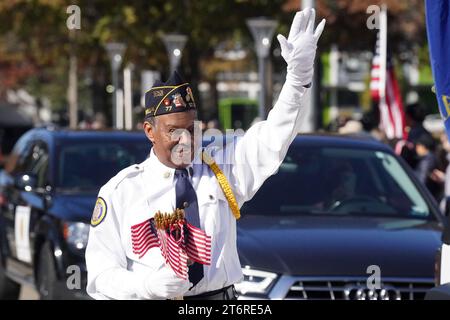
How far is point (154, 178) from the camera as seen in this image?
4.48 meters

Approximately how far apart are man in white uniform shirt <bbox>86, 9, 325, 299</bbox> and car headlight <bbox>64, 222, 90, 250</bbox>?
15.4ft

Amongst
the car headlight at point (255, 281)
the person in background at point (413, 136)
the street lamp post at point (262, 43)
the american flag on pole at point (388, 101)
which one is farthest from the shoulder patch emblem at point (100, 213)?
the street lamp post at point (262, 43)

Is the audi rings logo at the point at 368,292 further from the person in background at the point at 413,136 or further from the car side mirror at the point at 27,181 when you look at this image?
the person in background at the point at 413,136

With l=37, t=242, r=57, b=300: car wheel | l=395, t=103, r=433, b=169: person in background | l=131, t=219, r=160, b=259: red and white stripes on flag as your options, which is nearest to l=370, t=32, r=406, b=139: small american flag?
l=395, t=103, r=433, b=169: person in background

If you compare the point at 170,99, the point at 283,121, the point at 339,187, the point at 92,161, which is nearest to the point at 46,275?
the point at 92,161

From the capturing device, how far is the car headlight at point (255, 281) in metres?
7.02

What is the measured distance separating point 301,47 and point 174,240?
0.79m

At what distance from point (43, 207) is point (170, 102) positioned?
18.6ft

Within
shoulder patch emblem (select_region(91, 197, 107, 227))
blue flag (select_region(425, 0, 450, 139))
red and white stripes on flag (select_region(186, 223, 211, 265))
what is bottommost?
red and white stripes on flag (select_region(186, 223, 211, 265))

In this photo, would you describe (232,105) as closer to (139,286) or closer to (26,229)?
(26,229)

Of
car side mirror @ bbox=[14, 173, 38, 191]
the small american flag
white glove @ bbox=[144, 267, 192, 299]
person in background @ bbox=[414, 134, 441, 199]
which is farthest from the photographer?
the small american flag

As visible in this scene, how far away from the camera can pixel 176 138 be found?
4387mm

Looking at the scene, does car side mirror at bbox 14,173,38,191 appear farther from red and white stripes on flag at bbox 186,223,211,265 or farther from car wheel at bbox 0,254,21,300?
red and white stripes on flag at bbox 186,223,211,265

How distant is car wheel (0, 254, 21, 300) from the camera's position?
11.4m
